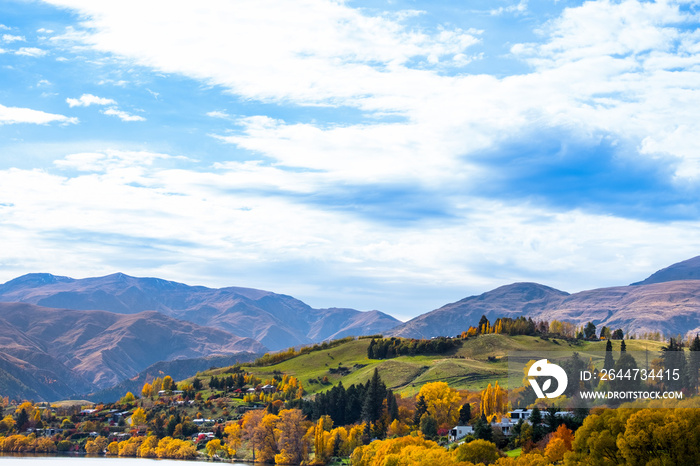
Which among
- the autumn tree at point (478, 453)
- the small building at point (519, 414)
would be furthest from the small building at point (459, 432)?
the autumn tree at point (478, 453)

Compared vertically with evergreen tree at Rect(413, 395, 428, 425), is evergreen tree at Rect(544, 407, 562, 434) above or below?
above

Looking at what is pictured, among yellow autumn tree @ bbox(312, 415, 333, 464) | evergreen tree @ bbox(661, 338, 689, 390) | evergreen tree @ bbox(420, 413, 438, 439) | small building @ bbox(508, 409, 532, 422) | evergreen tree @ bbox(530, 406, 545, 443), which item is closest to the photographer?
evergreen tree @ bbox(530, 406, 545, 443)

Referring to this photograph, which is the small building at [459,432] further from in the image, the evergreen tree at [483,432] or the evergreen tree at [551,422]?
the evergreen tree at [551,422]

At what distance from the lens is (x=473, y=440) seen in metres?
132

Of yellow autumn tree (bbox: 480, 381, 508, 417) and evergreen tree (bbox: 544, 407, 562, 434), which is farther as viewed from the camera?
yellow autumn tree (bbox: 480, 381, 508, 417)

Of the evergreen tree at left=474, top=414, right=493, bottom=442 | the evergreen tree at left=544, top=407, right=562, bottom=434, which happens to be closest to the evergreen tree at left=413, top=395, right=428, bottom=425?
the evergreen tree at left=474, top=414, right=493, bottom=442

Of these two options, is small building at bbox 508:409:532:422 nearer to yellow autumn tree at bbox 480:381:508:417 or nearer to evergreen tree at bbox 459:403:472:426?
evergreen tree at bbox 459:403:472:426

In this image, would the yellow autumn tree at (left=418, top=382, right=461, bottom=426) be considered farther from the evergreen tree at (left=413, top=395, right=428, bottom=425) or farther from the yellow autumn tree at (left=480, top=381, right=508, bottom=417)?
the yellow autumn tree at (left=480, top=381, right=508, bottom=417)

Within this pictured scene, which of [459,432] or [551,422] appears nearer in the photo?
[551,422]

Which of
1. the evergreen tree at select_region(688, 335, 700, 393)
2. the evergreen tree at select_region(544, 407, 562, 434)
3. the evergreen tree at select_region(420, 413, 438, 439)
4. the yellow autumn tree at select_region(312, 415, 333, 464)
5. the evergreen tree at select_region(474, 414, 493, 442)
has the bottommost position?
the yellow autumn tree at select_region(312, 415, 333, 464)

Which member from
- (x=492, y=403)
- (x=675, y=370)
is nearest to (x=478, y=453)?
(x=492, y=403)

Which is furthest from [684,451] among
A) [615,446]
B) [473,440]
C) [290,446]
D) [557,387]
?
[290,446]

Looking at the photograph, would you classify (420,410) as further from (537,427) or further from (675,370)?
(537,427)

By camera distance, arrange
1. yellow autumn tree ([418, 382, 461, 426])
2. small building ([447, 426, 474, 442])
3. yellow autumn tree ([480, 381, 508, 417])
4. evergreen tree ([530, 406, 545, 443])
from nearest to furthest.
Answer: evergreen tree ([530, 406, 545, 443])
small building ([447, 426, 474, 442])
yellow autumn tree ([480, 381, 508, 417])
yellow autumn tree ([418, 382, 461, 426])
